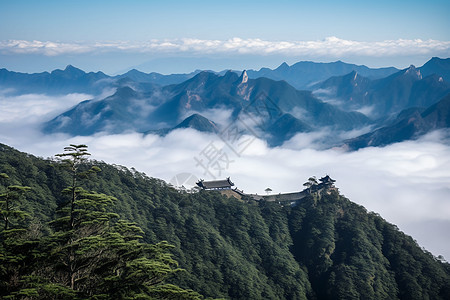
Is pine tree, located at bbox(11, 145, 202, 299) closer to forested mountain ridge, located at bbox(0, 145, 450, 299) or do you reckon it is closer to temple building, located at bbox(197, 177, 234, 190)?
forested mountain ridge, located at bbox(0, 145, 450, 299)

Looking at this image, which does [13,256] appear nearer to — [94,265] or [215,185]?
[94,265]

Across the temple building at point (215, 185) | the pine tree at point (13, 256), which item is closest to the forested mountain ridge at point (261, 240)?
the temple building at point (215, 185)

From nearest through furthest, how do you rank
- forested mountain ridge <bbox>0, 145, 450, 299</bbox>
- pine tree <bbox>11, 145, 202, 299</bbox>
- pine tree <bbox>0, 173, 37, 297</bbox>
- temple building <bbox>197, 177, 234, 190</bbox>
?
pine tree <bbox>11, 145, 202, 299</bbox> < pine tree <bbox>0, 173, 37, 297</bbox> < forested mountain ridge <bbox>0, 145, 450, 299</bbox> < temple building <bbox>197, 177, 234, 190</bbox>

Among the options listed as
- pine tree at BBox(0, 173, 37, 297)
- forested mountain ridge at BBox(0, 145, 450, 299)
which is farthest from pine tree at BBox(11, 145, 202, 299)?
forested mountain ridge at BBox(0, 145, 450, 299)

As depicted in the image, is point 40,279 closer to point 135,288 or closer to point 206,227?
point 135,288

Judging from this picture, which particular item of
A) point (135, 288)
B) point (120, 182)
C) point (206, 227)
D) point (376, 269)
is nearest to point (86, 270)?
point (135, 288)

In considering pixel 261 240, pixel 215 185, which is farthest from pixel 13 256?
pixel 215 185

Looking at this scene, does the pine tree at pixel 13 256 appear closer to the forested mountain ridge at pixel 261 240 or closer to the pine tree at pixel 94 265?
the pine tree at pixel 94 265

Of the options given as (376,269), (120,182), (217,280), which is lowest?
(217,280)
